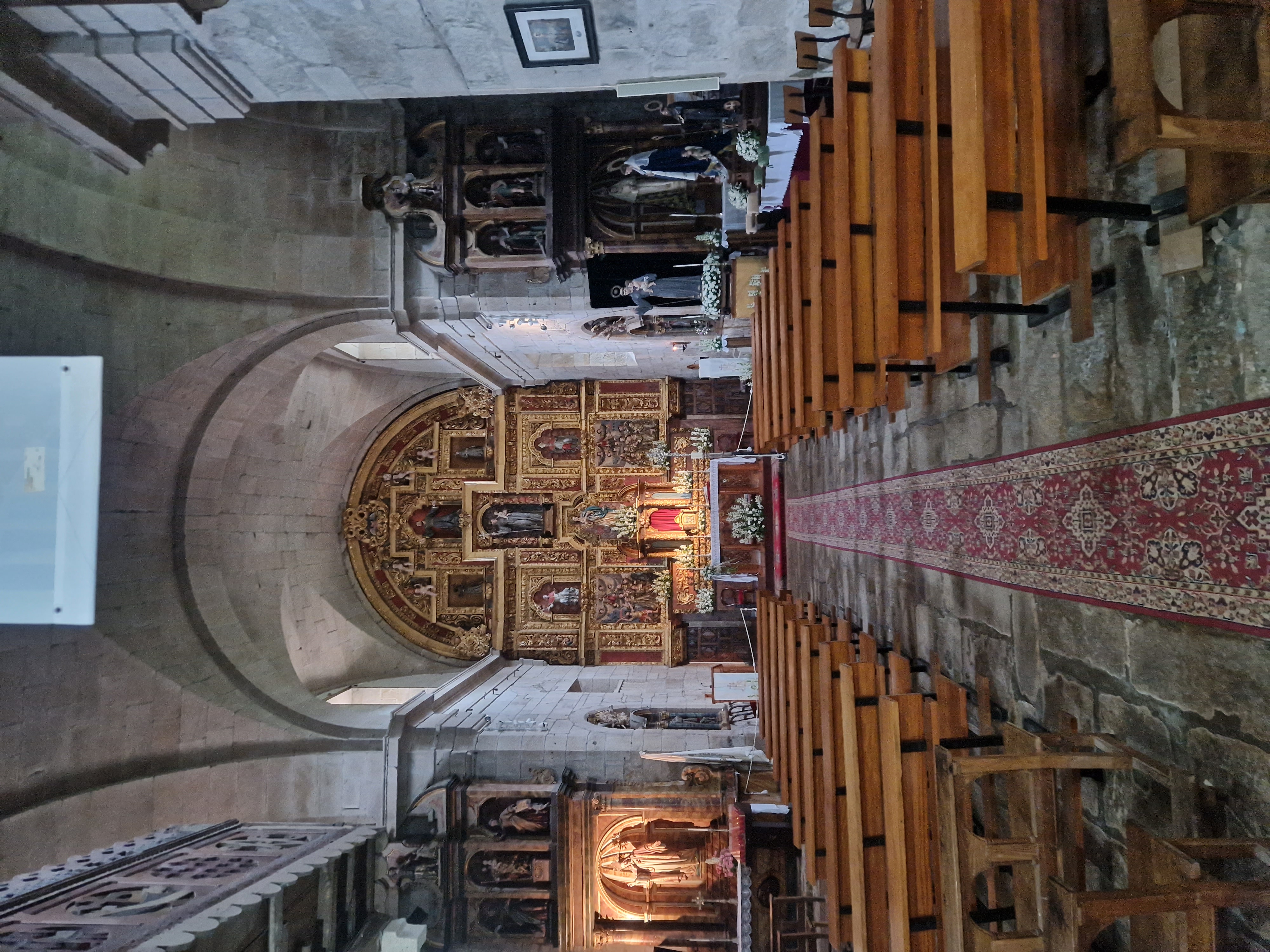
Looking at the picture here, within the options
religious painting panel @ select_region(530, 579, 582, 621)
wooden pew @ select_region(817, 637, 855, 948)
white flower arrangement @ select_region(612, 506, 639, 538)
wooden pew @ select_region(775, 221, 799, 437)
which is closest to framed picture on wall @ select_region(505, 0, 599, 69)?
wooden pew @ select_region(775, 221, 799, 437)

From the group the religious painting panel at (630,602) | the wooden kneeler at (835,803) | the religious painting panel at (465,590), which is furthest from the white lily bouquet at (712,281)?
the religious painting panel at (465,590)

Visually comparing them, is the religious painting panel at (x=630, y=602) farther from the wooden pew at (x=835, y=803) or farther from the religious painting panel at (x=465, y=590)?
the wooden pew at (x=835, y=803)

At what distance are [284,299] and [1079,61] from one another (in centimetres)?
747

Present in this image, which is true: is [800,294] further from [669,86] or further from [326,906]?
[326,906]

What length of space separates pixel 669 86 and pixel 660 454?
7.49 meters

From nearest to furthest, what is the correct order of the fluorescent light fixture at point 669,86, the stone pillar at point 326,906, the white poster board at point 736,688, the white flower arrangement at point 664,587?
the fluorescent light fixture at point 669,86
the stone pillar at point 326,906
the white poster board at point 736,688
the white flower arrangement at point 664,587

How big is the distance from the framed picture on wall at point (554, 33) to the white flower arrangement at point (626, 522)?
321 inches

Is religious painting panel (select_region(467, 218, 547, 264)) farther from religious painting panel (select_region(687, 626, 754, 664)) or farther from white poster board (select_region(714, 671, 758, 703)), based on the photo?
religious painting panel (select_region(687, 626, 754, 664))

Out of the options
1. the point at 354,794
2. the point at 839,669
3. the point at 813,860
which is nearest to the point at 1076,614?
the point at 839,669

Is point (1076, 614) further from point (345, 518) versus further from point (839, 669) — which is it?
point (345, 518)

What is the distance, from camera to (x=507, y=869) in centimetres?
802

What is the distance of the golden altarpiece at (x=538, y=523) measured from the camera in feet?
42.3

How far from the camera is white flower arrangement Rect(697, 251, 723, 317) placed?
27.9 feet

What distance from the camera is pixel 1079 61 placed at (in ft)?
10.1
